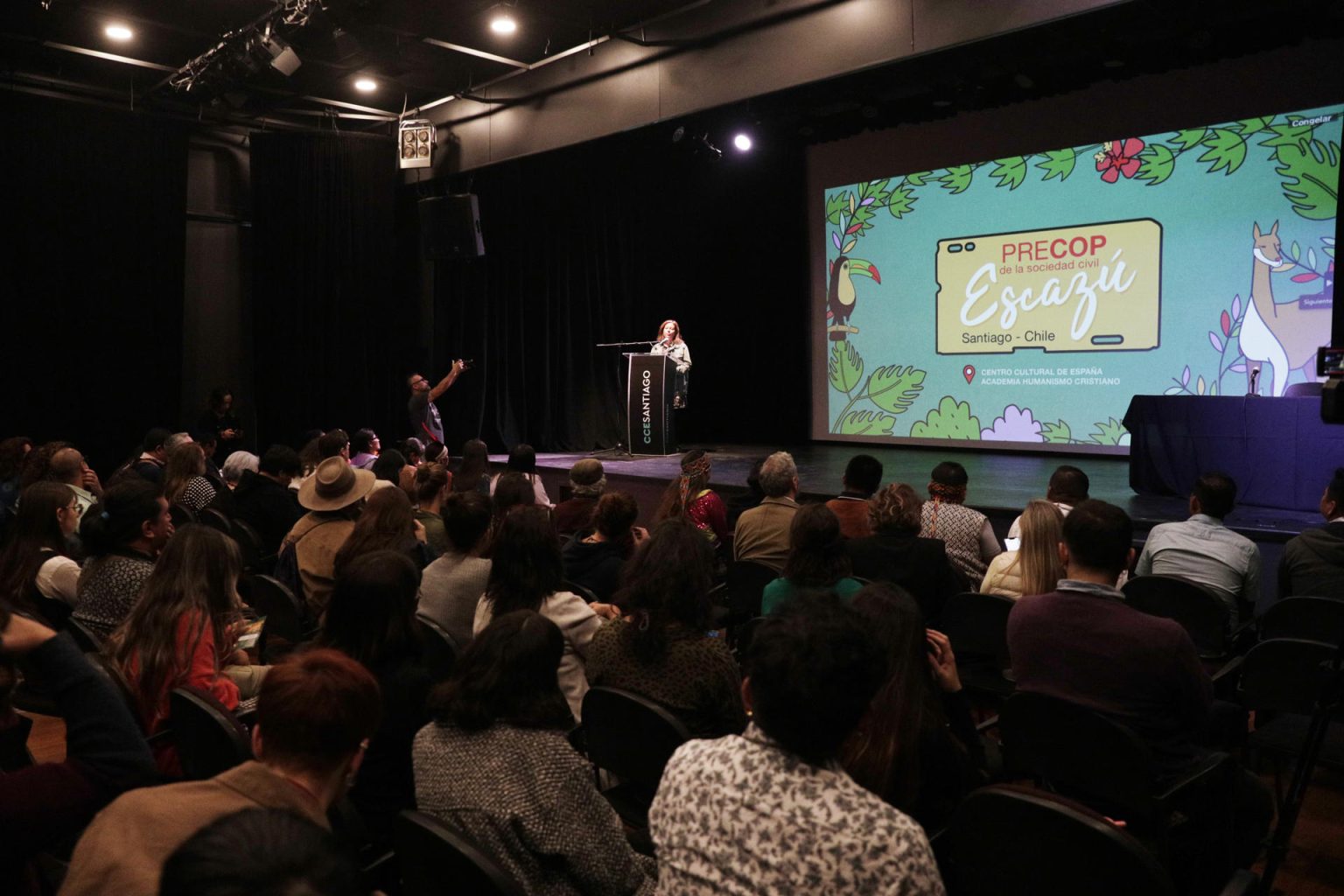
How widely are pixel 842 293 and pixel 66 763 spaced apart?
9319 millimetres

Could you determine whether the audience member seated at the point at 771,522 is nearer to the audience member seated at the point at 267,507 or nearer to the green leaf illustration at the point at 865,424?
the audience member seated at the point at 267,507

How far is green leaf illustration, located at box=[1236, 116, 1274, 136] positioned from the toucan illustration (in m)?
3.40

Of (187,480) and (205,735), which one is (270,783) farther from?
(187,480)

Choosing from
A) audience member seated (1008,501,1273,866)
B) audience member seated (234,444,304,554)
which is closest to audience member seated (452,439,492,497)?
audience member seated (234,444,304,554)

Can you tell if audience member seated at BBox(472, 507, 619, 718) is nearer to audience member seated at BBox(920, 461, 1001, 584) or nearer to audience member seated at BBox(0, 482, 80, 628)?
audience member seated at BBox(0, 482, 80, 628)

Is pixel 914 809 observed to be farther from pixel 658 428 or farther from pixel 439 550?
pixel 658 428

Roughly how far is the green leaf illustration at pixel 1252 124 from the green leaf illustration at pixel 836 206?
3.59 metres

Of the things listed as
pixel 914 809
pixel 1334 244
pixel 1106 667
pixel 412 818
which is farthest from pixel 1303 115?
pixel 412 818

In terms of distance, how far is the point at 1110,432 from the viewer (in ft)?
27.1

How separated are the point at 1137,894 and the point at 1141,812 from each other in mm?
738

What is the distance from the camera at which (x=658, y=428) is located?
973 centimetres

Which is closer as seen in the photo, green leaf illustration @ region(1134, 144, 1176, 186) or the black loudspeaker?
green leaf illustration @ region(1134, 144, 1176, 186)

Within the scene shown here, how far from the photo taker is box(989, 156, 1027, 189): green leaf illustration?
859 centimetres

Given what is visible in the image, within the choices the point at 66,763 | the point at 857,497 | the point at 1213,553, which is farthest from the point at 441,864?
the point at 857,497
